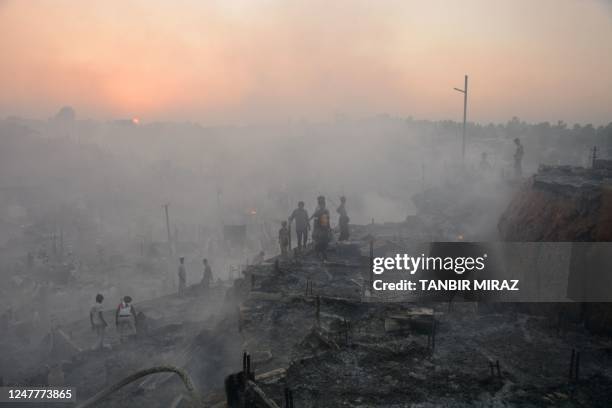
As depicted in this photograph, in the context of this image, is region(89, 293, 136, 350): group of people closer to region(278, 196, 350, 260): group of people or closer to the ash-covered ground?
the ash-covered ground

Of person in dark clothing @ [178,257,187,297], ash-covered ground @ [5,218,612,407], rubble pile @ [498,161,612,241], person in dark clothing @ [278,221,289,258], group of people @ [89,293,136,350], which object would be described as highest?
rubble pile @ [498,161,612,241]

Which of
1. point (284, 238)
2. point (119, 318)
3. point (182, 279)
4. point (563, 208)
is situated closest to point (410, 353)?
point (563, 208)

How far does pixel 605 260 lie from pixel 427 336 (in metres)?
3.23

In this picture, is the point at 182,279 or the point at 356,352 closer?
the point at 356,352

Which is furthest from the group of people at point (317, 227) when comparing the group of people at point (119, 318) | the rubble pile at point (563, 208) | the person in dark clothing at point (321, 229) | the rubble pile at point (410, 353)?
the rubble pile at point (563, 208)

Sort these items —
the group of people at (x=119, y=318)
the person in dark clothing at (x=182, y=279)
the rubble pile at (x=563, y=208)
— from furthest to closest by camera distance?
the person in dark clothing at (x=182, y=279) < the group of people at (x=119, y=318) < the rubble pile at (x=563, y=208)

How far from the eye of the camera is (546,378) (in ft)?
17.2

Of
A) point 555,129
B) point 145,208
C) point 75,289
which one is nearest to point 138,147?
point 145,208

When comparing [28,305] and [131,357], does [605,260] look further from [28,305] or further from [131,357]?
[28,305]

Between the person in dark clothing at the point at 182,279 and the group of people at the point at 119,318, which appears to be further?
the person in dark clothing at the point at 182,279

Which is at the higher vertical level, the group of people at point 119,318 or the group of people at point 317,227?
the group of people at point 317,227

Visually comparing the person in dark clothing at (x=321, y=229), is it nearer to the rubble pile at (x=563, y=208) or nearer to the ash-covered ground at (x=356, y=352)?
the ash-covered ground at (x=356, y=352)

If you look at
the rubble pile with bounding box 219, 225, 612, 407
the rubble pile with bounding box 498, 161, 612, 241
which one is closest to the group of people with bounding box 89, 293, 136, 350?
the rubble pile with bounding box 219, 225, 612, 407

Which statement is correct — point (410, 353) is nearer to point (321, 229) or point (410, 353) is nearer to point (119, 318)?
point (321, 229)
